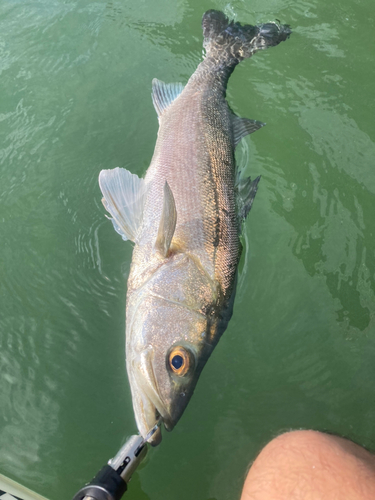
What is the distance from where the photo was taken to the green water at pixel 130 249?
2570mm

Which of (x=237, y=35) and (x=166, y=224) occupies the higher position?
(x=237, y=35)

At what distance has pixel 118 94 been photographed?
12.2 ft

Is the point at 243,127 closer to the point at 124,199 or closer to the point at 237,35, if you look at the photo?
the point at 124,199

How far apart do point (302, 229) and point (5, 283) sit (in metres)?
2.43

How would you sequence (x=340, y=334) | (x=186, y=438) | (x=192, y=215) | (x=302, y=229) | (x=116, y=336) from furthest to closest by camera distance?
(x=302, y=229) < (x=340, y=334) < (x=116, y=336) < (x=186, y=438) < (x=192, y=215)

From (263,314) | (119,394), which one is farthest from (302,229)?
(119,394)

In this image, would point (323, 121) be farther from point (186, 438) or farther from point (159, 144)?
point (186, 438)

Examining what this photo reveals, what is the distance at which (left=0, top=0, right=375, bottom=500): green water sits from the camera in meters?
2.57

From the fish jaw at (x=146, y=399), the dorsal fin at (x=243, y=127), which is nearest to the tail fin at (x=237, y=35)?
the dorsal fin at (x=243, y=127)

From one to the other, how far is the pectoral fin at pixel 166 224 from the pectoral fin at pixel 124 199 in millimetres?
312

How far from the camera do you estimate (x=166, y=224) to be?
2080 millimetres

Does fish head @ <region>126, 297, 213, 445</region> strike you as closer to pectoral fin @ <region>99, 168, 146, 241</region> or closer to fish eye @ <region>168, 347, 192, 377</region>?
fish eye @ <region>168, 347, 192, 377</region>

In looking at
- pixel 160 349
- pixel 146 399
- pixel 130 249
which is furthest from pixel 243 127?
pixel 146 399

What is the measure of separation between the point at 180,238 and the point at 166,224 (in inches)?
8.1
